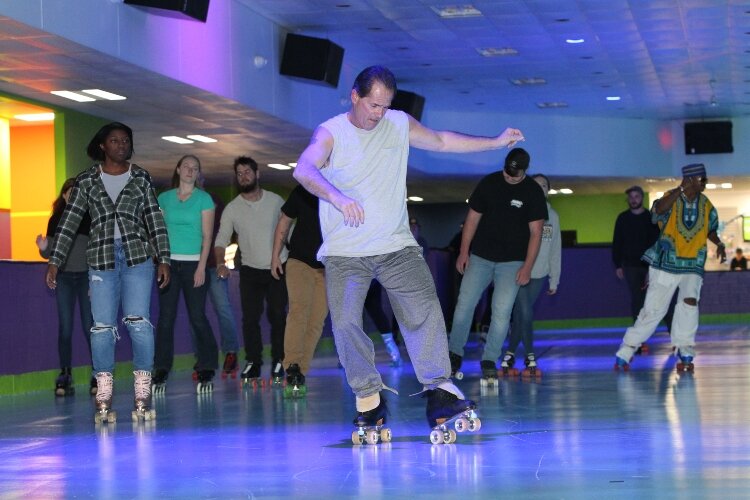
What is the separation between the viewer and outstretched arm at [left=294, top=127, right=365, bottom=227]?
15.7 ft

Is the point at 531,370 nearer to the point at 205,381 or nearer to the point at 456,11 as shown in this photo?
the point at 205,381

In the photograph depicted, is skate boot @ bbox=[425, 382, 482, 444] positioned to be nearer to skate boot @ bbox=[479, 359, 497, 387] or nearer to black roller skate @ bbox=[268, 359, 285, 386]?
skate boot @ bbox=[479, 359, 497, 387]

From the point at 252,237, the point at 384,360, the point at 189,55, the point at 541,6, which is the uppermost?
the point at 541,6

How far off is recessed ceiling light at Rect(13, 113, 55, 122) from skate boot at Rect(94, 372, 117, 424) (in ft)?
25.3

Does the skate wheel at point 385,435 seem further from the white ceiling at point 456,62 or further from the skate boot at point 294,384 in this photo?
the white ceiling at point 456,62

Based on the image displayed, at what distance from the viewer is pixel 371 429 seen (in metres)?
5.33

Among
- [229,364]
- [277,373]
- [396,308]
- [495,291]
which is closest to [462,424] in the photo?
[396,308]

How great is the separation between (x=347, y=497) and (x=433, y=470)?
63 cm

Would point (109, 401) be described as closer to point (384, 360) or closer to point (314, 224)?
point (314, 224)

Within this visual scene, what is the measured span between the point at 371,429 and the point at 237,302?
32.6 feet

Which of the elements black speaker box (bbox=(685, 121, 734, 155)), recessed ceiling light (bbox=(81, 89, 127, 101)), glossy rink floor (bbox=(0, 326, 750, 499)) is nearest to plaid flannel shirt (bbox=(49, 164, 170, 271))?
glossy rink floor (bbox=(0, 326, 750, 499))

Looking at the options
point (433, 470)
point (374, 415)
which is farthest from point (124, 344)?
point (433, 470)

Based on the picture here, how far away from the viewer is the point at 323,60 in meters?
14.8

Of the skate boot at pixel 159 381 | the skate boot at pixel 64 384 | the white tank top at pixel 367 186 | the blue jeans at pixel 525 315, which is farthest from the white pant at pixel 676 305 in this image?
the white tank top at pixel 367 186
